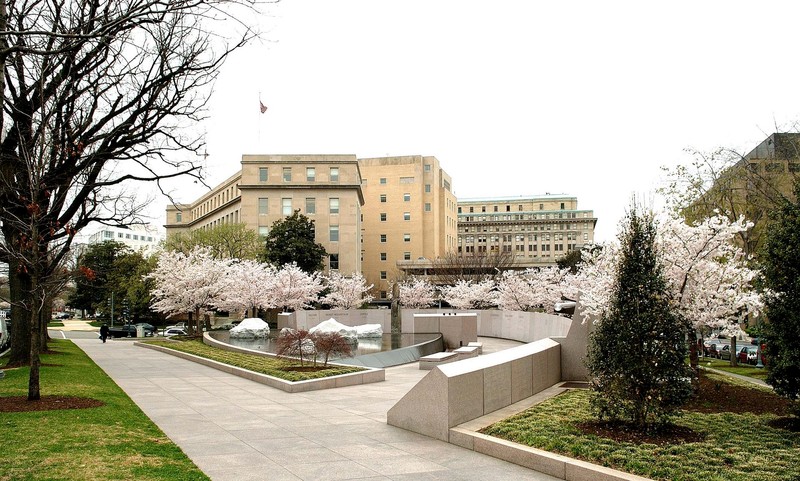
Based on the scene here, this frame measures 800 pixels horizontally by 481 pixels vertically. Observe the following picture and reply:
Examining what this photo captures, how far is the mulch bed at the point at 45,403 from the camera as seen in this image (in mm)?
12281

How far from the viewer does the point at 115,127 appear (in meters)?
22.2

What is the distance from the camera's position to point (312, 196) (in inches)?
3265

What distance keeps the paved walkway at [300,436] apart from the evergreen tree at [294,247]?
1969 inches

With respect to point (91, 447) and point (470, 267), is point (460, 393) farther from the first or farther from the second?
point (470, 267)

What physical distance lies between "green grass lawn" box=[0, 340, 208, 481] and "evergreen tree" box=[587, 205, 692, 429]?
19.3 ft

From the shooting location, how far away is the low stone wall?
405 inches

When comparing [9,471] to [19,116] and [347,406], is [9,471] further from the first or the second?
[19,116]

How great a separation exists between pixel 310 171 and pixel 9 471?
76715 millimetres

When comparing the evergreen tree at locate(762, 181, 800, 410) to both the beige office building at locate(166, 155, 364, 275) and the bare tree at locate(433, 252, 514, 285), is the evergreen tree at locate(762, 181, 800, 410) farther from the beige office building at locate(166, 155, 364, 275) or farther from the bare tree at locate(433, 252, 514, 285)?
the beige office building at locate(166, 155, 364, 275)

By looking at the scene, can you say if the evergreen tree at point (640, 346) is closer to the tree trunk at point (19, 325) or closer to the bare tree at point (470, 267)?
the tree trunk at point (19, 325)

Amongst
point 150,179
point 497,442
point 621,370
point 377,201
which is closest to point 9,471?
point 497,442

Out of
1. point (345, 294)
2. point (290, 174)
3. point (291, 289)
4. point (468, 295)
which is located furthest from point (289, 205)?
point (468, 295)

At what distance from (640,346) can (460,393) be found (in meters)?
2.89

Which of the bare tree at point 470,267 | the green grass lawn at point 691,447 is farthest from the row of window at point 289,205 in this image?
the green grass lawn at point 691,447
